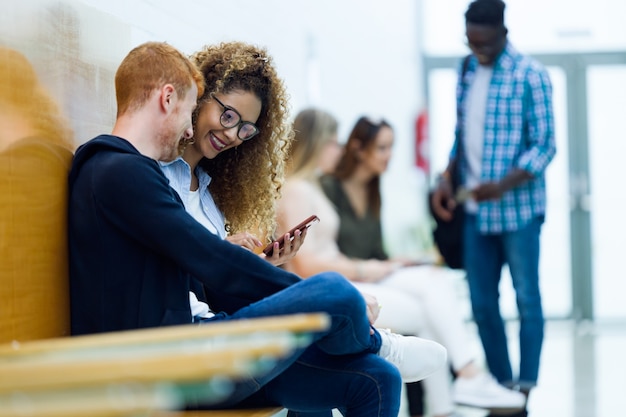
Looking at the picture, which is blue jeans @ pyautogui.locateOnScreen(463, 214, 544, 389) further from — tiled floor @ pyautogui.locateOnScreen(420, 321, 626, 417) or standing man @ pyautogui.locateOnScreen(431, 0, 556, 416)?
tiled floor @ pyautogui.locateOnScreen(420, 321, 626, 417)

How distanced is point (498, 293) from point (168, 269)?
2.47 meters

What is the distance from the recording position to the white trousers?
3.61m

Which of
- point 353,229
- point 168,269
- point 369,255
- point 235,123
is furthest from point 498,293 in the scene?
point 168,269

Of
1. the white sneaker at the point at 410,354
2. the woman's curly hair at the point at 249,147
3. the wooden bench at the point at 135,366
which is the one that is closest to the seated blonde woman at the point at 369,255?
the woman's curly hair at the point at 249,147

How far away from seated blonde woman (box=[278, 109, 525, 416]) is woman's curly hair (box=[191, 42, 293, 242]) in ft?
2.78

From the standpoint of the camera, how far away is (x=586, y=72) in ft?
27.0

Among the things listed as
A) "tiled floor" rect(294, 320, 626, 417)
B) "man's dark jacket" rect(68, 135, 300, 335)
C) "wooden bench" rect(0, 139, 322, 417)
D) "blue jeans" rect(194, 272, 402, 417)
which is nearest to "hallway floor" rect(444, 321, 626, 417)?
"tiled floor" rect(294, 320, 626, 417)

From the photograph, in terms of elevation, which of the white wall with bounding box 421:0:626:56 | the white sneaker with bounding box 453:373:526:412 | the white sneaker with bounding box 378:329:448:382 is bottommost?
the white sneaker with bounding box 453:373:526:412

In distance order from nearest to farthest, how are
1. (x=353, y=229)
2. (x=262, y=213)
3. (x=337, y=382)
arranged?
(x=337, y=382)
(x=262, y=213)
(x=353, y=229)

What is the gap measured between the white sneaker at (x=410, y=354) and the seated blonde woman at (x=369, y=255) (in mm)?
1239

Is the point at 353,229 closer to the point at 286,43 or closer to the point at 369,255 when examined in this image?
the point at 369,255

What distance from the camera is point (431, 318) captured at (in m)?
3.70

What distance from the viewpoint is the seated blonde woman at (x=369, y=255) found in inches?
144

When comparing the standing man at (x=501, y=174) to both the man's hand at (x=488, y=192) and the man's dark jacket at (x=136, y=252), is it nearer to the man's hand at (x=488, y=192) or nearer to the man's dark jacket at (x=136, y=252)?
the man's hand at (x=488, y=192)
